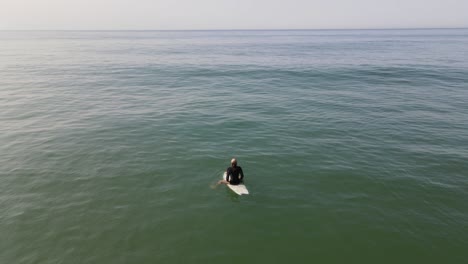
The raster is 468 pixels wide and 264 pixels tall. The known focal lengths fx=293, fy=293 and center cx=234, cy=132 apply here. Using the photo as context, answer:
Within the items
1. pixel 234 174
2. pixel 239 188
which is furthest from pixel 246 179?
pixel 234 174

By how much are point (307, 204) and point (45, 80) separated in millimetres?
45587

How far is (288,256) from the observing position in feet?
36.1

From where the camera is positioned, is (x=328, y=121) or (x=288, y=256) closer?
(x=288, y=256)

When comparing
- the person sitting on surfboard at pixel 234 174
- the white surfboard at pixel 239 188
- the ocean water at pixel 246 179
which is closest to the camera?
the ocean water at pixel 246 179

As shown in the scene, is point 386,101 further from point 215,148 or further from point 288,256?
point 288,256

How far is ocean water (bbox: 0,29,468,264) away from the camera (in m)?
11.4

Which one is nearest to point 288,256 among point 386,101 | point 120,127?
point 120,127

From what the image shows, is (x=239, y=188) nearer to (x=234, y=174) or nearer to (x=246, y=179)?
(x=234, y=174)

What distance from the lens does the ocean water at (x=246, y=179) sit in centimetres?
1143

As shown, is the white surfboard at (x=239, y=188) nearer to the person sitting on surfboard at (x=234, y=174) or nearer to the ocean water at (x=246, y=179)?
the person sitting on surfboard at (x=234, y=174)

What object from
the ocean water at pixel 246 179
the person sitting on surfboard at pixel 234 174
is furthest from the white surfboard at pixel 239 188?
the ocean water at pixel 246 179

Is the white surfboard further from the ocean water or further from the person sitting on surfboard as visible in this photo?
the ocean water

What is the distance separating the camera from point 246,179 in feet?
53.9

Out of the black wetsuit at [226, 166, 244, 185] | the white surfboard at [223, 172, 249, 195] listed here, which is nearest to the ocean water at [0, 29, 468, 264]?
the white surfboard at [223, 172, 249, 195]
